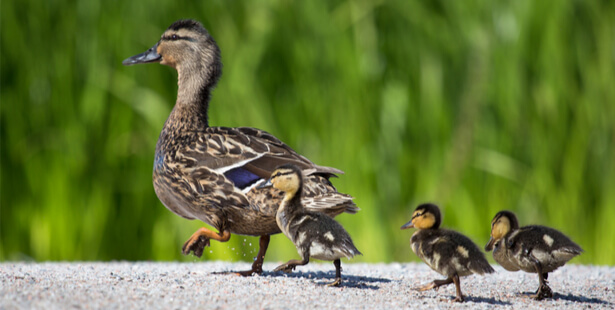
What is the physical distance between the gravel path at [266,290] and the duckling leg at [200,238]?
0.18 meters

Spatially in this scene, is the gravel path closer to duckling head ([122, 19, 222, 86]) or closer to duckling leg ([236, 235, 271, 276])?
duckling leg ([236, 235, 271, 276])

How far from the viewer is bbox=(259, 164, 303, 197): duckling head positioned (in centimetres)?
465

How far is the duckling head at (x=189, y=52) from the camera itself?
6012 mm

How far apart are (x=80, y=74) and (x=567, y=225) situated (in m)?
5.24

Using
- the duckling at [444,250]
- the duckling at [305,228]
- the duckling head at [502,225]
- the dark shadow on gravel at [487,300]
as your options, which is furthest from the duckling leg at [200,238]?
the duckling head at [502,225]

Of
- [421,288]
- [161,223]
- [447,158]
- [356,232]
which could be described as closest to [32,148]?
[161,223]

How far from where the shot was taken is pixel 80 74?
311 inches

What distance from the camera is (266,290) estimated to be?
14.3 ft

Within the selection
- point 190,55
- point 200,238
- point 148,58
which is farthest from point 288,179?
point 148,58

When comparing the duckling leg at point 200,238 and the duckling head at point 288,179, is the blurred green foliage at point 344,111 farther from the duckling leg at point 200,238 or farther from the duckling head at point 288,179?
the duckling head at point 288,179

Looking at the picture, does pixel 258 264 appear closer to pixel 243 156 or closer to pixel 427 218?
pixel 243 156

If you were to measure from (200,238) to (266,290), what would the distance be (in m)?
0.90

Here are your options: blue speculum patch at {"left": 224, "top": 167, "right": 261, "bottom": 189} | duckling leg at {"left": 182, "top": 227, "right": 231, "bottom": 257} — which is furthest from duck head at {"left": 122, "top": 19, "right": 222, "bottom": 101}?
duckling leg at {"left": 182, "top": 227, "right": 231, "bottom": 257}

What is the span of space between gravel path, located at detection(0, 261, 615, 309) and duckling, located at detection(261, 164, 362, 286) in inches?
8.2
